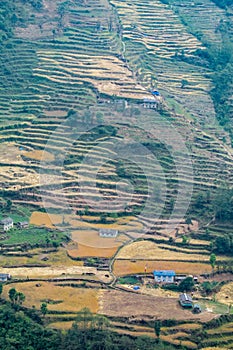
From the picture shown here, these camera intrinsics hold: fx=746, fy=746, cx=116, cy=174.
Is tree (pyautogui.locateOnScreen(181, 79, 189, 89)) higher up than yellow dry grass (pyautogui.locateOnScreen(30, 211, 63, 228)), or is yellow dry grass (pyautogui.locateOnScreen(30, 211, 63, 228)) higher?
tree (pyautogui.locateOnScreen(181, 79, 189, 89))

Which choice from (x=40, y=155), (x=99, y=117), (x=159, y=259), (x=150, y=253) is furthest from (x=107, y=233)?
(x=99, y=117)

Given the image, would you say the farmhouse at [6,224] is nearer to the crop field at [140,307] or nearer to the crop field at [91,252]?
the crop field at [91,252]

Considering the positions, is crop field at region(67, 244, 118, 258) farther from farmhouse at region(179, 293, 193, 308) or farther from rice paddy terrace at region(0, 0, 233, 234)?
farmhouse at region(179, 293, 193, 308)

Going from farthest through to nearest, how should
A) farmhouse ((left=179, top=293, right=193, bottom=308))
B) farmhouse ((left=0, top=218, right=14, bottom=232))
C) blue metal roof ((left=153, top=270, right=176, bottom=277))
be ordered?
farmhouse ((left=0, top=218, right=14, bottom=232)) < blue metal roof ((left=153, top=270, right=176, bottom=277)) < farmhouse ((left=179, top=293, right=193, bottom=308))

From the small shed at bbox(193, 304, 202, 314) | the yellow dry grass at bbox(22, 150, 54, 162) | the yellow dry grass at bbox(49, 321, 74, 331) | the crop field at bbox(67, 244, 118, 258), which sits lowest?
the yellow dry grass at bbox(49, 321, 74, 331)

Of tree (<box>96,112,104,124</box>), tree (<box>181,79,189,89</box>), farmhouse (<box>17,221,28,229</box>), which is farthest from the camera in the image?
tree (<box>181,79,189,89</box>)

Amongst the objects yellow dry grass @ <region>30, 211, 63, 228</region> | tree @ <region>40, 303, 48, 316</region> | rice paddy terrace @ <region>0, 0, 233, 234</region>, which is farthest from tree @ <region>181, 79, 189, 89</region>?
tree @ <region>40, 303, 48, 316</region>

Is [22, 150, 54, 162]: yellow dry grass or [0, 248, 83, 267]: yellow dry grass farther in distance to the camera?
[22, 150, 54, 162]: yellow dry grass
